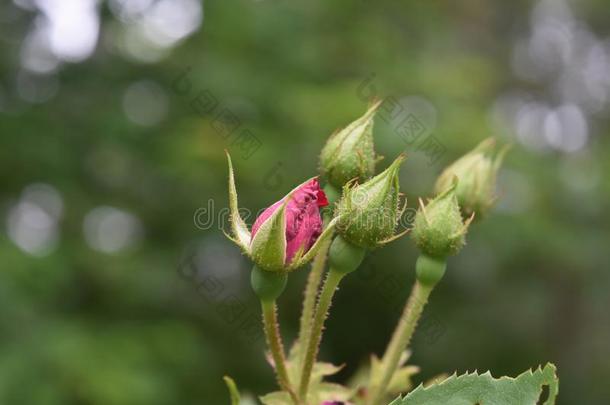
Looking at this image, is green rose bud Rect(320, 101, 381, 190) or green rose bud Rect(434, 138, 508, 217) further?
green rose bud Rect(434, 138, 508, 217)

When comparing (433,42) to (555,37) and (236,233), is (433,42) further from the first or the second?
(555,37)

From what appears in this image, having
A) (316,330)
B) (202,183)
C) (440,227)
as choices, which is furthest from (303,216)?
(202,183)

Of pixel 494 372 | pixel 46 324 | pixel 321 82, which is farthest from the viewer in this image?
pixel 494 372

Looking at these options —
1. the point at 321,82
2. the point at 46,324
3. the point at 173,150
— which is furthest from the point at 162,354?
the point at 321,82

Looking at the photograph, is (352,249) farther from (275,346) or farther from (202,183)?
(202,183)

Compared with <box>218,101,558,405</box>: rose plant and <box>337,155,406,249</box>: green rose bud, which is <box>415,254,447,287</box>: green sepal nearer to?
<box>218,101,558,405</box>: rose plant

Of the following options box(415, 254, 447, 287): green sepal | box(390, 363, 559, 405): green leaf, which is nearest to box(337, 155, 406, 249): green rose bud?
box(415, 254, 447, 287): green sepal
